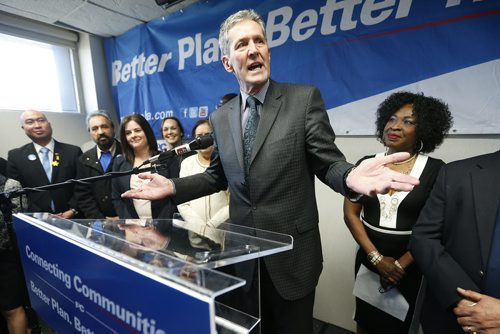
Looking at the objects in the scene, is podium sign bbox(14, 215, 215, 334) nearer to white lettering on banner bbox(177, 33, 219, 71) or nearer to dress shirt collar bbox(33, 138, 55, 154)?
dress shirt collar bbox(33, 138, 55, 154)

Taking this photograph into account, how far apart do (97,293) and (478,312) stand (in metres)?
1.18

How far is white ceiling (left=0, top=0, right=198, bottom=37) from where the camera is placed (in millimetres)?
2467

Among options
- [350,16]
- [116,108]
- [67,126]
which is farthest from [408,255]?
[67,126]

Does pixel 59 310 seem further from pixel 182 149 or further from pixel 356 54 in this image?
pixel 356 54

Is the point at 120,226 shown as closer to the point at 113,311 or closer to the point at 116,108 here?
the point at 113,311

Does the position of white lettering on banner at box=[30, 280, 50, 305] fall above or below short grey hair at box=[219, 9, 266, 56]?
below

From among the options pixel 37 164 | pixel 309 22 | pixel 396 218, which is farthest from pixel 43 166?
pixel 396 218

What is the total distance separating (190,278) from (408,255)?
1.34 metres

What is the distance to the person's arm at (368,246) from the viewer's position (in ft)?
4.51

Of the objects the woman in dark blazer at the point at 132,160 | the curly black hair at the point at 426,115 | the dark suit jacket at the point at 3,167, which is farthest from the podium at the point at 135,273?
the dark suit jacket at the point at 3,167

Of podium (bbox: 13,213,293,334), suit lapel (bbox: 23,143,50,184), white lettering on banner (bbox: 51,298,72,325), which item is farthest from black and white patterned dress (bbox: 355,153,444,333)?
suit lapel (bbox: 23,143,50,184)

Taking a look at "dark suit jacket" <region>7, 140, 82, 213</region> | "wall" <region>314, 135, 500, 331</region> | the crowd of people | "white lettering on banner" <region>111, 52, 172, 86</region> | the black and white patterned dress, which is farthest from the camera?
"white lettering on banner" <region>111, 52, 172, 86</region>

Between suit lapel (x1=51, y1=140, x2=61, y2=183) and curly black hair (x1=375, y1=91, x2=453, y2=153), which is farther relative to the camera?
suit lapel (x1=51, y1=140, x2=61, y2=183)

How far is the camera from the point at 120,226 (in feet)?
2.75
